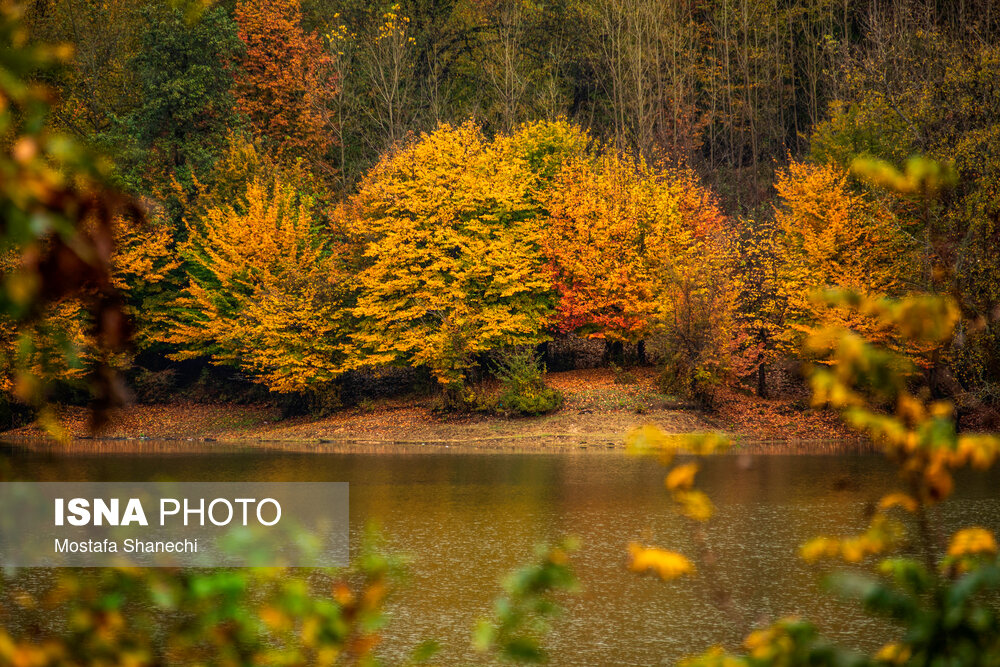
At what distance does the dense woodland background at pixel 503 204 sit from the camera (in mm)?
34844

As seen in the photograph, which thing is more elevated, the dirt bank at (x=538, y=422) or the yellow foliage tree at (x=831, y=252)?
the yellow foliage tree at (x=831, y=252)

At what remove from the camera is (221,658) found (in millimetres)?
3285

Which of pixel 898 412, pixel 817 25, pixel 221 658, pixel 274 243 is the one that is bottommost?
pixel 221 658

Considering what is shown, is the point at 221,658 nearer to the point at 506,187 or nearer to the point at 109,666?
the point at 109,666

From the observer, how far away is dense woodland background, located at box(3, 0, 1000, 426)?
1372 inches

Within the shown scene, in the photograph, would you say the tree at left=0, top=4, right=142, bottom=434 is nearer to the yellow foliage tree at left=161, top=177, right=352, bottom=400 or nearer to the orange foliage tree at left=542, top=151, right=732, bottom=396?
the orange foliage tree at left=542, top=151, right=732, bottom=396

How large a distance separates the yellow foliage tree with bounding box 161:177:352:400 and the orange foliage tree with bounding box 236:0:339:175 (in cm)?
1111

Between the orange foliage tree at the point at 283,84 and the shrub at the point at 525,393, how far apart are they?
22.6 m

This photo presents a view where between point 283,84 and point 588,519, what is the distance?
1693 inches

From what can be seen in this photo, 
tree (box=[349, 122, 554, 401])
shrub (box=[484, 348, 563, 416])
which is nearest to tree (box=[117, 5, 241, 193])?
tree (box=[349, 122, 554, 401])

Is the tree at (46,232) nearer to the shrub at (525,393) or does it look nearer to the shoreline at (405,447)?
the shoreline at (405,447)

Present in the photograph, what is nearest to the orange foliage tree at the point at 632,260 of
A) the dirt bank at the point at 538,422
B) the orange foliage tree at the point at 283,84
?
the dirt bank at the point at 538,422

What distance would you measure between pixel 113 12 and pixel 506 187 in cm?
3196

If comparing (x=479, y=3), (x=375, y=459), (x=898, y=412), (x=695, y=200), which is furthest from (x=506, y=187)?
(x=898, y=412)
